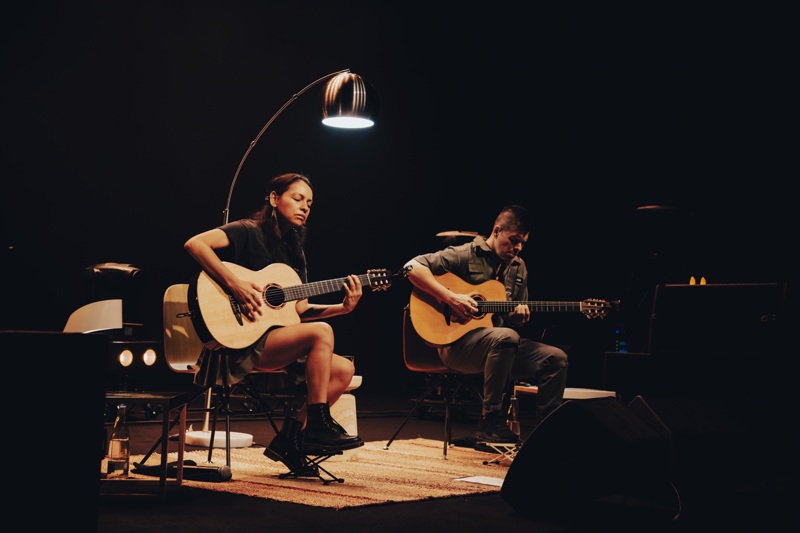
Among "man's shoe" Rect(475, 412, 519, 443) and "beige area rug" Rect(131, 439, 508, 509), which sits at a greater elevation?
"man's shoe" Rect(475, 412, 519, 443)

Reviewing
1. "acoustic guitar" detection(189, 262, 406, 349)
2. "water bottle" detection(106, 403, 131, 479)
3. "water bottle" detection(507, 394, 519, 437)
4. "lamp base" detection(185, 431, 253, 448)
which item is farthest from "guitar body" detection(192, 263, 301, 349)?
"water bottle" detection(507, 394, 519, 437)

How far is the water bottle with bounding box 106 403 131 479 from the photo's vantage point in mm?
4043

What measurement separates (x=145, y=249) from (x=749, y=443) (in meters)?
5.11

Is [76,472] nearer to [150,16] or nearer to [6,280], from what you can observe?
[6,280]

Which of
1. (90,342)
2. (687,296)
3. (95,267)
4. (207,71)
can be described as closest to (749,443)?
(687,296)

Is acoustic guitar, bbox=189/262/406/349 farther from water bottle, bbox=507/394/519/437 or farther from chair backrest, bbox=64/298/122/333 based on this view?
water bottle, bbox=507/394/519/437

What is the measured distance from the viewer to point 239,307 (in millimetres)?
4035

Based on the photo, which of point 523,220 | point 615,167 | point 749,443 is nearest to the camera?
point 749,443

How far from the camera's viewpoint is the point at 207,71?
758 cm

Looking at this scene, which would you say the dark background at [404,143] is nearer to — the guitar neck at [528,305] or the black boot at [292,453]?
the guitar neck at [528,305]

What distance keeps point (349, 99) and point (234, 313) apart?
6.30 ft

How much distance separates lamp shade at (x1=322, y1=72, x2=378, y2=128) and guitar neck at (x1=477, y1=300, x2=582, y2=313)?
1.36 metres

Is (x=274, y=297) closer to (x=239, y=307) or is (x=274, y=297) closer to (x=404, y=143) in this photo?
(x=239, y=307)

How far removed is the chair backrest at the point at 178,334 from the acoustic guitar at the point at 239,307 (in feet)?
1.34
